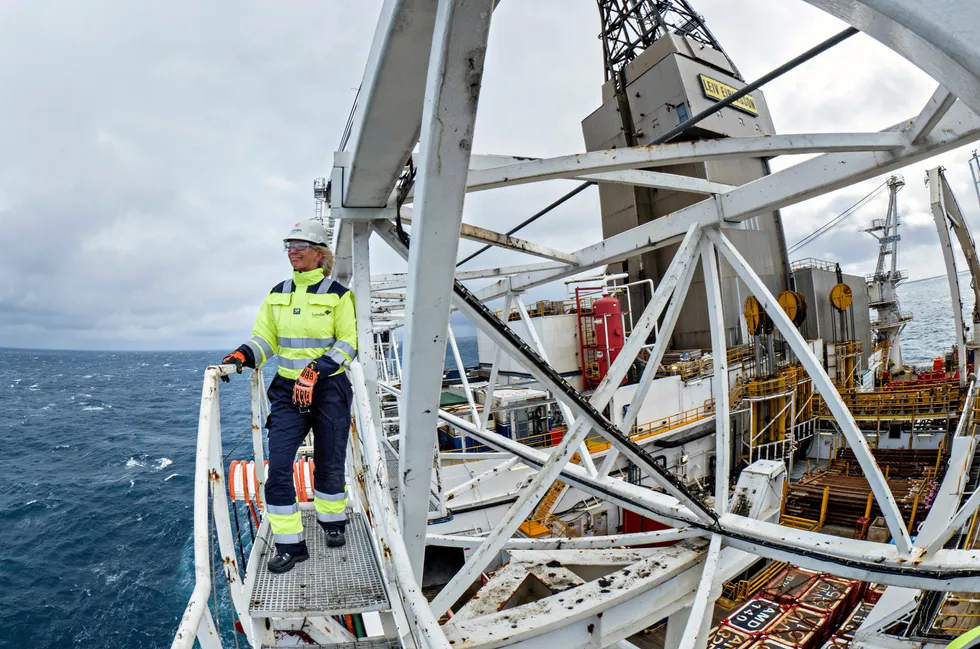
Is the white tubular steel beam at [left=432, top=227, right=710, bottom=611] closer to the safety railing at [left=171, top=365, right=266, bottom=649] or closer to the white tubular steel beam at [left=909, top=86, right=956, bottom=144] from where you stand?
the safety railing at [left=171, top=365, right=266, bottom=649]

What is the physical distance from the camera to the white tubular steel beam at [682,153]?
3457 mm

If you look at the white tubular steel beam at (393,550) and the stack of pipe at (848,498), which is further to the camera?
the stack of pipe at (848,498)

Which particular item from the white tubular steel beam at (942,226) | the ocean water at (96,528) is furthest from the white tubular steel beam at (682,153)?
the white tubular steel beam at (942,226)

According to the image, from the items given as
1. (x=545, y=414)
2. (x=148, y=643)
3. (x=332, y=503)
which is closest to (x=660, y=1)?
(x=545, y=414)

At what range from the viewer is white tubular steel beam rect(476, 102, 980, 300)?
132 inches

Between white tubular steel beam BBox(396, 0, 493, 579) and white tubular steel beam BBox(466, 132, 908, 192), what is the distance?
92cm

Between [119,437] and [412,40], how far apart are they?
42204 mm

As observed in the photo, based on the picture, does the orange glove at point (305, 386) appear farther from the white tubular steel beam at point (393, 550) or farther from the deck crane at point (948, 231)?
the deck crane at point (948, 231)

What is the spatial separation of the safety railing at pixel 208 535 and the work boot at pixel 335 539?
843 millimetres

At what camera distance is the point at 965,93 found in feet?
3.09

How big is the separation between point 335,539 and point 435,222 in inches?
116

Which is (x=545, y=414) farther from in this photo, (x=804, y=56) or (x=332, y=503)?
(x=804, y=56)

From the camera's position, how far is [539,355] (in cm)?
413

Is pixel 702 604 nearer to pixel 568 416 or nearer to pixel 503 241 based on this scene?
pixel 568 416
